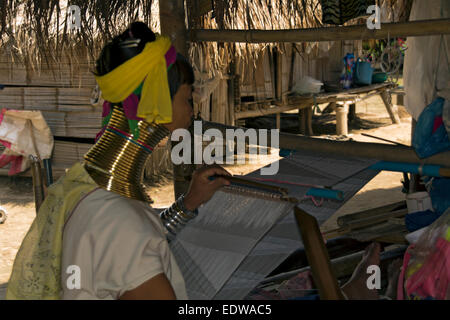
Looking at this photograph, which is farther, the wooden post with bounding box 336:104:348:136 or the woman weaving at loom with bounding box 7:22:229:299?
the wooden post with bounding box 336:104:348:136

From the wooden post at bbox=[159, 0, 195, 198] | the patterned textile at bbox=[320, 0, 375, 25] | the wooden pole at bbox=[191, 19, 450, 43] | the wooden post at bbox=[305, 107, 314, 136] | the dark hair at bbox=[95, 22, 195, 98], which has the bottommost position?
the wooden post at bbox=[305, 107, 314, 136]

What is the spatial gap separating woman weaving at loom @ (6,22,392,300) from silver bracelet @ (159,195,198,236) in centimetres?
39

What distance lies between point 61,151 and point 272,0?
5089mm

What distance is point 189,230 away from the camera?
1946 millimetres

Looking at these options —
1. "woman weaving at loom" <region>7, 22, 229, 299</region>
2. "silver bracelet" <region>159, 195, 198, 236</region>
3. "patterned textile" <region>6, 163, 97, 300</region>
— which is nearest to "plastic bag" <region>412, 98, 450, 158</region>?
"silver bracelet" <region>159, 195, 198, 236</region>

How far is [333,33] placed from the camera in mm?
2527

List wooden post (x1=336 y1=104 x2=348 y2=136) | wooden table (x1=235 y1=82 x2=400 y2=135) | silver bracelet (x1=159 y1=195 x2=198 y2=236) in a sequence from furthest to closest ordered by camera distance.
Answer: wooden post (x1=336 y1=104 x2=348 y2=136) → wooden table (x1=235 y1=82 x2=400 y2=135) → silver bracelet (x1=159 y1=195 x2=198 y2=236)

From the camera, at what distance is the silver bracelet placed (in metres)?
1.96

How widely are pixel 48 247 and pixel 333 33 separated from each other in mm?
1720

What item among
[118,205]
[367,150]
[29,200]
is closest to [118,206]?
[118,205]

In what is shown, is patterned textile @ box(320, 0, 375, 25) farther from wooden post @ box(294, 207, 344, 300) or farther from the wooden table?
the wooden table

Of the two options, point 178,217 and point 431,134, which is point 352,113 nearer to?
point 431,134
